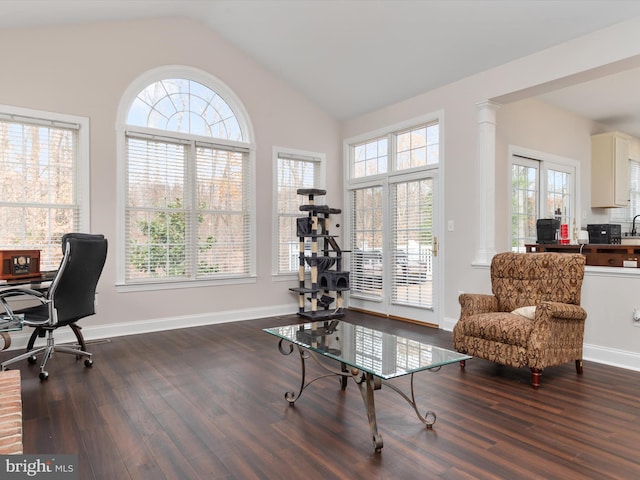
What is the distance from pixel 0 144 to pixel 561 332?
17.3 ft

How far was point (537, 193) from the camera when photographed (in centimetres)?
578

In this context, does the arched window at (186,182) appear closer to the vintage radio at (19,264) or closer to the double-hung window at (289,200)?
the double-hung window at (289,200)

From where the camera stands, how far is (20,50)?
4.11 metres

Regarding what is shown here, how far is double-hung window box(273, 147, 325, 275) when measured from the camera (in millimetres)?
5859

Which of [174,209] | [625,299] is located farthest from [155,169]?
[625,299]

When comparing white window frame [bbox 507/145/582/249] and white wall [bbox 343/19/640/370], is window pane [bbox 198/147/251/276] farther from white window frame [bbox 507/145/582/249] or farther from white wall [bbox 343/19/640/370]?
white window frame [bbox 507/145/582/249]

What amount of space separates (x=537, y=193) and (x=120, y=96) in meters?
5.44

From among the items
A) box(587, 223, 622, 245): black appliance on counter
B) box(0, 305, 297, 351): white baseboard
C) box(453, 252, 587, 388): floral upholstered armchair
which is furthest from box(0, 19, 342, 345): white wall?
box(587, 223, 622, 245): black appliance on counter

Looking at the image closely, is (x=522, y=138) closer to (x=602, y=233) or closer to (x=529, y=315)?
(x=602, y=233)

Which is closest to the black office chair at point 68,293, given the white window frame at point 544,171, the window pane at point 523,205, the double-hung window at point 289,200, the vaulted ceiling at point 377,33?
the vaulted ceiling at point 377,33

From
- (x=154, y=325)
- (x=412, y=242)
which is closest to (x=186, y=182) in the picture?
(x=154, y=325)

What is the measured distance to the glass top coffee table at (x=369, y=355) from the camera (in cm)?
209

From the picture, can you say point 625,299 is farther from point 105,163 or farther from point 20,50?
point 20,50

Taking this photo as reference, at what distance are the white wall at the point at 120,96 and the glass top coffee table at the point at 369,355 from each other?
99.6 inches
